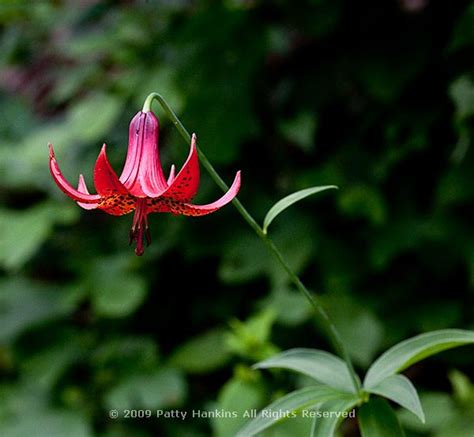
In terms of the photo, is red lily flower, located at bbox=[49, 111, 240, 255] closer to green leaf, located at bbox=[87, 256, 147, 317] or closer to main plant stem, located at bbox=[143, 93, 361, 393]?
main plant stem, located at bbox=[143, 93, 361, 393]

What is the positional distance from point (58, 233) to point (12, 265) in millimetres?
372

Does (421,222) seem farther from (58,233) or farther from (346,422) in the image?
(58,233)

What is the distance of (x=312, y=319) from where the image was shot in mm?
1740

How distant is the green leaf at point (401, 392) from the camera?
2.84 feet

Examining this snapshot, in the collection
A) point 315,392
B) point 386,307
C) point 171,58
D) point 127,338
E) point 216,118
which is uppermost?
point 171,58

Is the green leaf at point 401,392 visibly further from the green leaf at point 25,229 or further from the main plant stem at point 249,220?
the green leaf at point 25,229

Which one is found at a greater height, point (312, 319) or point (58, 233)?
point (58, 233)

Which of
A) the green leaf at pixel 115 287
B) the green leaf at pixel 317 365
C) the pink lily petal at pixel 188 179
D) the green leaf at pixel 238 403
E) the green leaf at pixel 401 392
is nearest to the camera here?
the pink lily petal at pixel 188 179

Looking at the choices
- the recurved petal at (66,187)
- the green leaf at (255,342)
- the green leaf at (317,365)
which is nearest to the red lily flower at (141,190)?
the recurved petal at (66,187)

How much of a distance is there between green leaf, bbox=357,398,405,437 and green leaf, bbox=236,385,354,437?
3 centimetres

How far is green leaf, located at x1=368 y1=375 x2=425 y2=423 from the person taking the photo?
865 mm

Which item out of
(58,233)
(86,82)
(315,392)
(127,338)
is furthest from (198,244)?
(315,392)

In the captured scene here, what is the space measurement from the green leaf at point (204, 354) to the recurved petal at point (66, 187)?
0.92 m

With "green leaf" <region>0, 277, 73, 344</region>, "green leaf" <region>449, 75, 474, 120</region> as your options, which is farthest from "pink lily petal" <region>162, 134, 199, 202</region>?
"green leaf" <region>0, 277, 73, 344</region>
